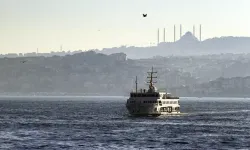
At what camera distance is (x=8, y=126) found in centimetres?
16612

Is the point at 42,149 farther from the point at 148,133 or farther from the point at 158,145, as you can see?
the point at 148,133

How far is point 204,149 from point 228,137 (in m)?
24.3

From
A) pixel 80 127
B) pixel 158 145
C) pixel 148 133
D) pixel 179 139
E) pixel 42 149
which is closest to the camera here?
pixel 42 149

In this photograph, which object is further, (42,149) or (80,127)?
(80,127)

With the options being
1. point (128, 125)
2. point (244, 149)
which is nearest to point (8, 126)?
point (128, 125)

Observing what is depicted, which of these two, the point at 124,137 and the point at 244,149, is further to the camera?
the point at 124,137

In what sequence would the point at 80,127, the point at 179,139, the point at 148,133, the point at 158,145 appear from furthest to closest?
the point at 80,127 < the point at 148,133 < the point at 179,139 < the point at 158,145

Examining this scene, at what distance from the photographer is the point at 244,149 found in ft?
393

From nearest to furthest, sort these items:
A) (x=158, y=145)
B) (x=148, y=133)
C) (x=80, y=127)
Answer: (x=158, y=145), (x=148, y=133), (x=80, y=127)

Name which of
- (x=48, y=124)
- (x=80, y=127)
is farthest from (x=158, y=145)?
(x=48, y=124)

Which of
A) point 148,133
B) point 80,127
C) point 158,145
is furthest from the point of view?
point 80,127

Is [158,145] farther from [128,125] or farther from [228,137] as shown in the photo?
[128,125]

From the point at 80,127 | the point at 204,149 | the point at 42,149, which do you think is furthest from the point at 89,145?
the point at 80,127

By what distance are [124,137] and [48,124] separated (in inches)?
1625
